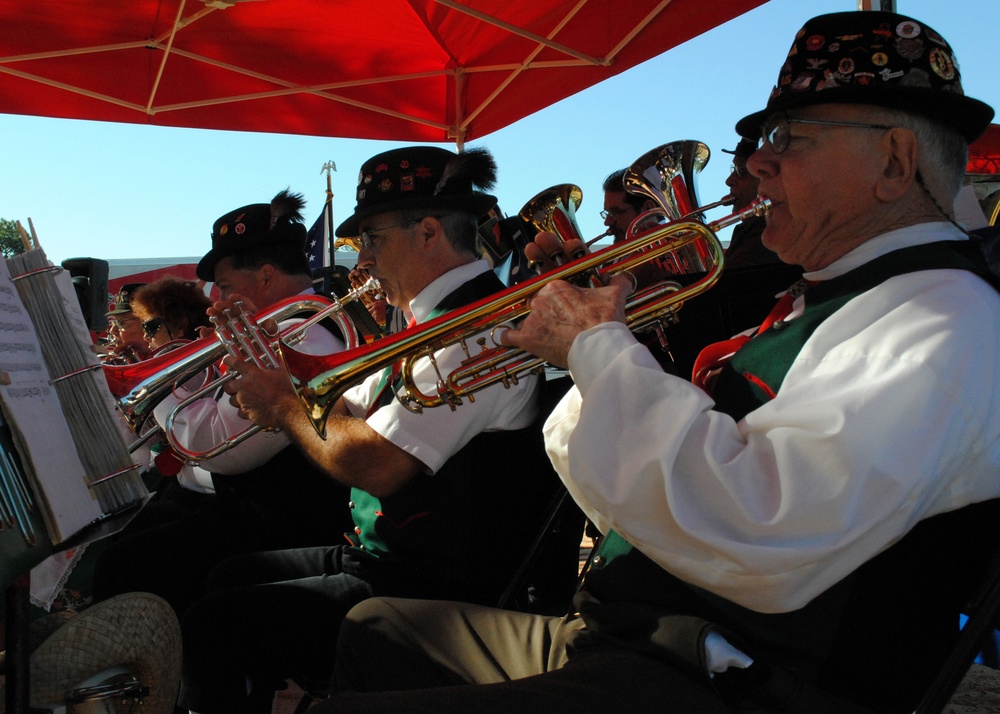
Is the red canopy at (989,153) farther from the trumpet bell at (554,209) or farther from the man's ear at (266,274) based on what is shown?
the man's ear at (266,274)

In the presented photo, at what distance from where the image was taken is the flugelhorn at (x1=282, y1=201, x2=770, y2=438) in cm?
185

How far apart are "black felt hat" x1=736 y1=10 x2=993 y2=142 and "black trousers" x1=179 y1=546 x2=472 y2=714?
55.9 inches

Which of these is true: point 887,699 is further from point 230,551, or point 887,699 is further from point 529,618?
point 230,551

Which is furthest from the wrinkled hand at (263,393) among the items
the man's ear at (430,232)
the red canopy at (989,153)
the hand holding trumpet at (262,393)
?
the red canopy at (989,153)

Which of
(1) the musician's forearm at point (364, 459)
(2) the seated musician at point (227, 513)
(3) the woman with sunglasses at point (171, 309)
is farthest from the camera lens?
(3) the woman with sunglasses at point (171, 309)

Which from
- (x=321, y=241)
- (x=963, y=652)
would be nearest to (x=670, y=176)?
(x=963, y=652)

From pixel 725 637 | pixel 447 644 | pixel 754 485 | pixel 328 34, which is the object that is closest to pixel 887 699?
pixel 725 637

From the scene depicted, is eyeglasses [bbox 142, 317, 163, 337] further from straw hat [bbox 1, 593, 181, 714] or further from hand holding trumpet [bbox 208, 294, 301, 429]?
straw hat [bbox 1, 593, 181, 714]

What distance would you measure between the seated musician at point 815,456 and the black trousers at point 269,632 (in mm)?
607

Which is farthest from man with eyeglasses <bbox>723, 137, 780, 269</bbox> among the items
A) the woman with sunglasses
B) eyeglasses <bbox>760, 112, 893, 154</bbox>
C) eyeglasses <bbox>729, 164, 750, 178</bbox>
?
the woman with sunglasses

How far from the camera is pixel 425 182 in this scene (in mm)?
2893

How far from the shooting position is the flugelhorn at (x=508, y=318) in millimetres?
1850

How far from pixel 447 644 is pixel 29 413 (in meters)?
0.91

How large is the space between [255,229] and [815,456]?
2.97 meters
